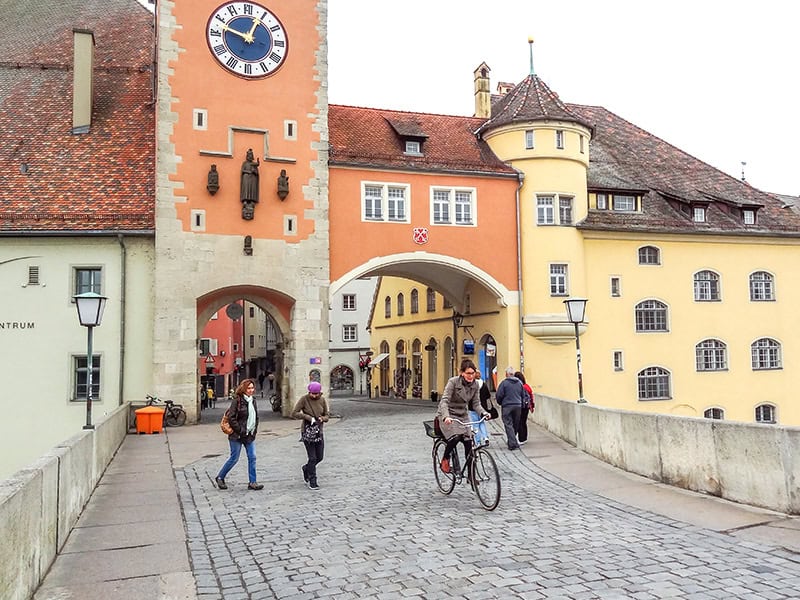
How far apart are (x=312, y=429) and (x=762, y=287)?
26993 millimetres

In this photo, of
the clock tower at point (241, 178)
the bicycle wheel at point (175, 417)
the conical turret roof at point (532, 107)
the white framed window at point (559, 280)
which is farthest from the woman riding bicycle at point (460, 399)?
the conical turret roof at point (532, 107)

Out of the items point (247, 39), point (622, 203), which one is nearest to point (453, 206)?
point (622, 203)

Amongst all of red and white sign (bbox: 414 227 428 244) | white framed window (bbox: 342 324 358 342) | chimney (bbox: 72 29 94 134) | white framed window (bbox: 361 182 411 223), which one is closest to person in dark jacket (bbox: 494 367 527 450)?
red and white sign (bbox: 414 227 428 244)

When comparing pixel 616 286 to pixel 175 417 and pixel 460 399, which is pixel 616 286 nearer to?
pixel 175 417

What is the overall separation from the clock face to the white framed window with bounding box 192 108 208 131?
1.79m

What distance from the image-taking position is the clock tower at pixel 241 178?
76.1 feet

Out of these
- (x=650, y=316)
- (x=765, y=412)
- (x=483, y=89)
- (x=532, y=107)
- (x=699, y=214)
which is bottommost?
(x=765, y=412)

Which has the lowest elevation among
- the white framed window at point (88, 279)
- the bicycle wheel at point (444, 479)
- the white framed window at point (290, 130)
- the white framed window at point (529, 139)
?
the bicycle wheel at point (444, 479)

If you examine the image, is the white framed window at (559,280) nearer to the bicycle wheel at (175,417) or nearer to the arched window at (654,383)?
the arched window at (654,383)

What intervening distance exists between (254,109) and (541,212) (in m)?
11.3

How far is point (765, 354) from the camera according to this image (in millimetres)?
32000

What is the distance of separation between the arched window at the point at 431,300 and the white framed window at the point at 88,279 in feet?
60.2

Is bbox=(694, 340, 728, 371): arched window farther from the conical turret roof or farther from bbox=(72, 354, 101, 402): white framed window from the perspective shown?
bbox=(72, 354, 101, 402): white framed window

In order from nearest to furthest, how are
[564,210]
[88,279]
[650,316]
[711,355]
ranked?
[88,279]
[564,210]
[650,316]
[711,355]
